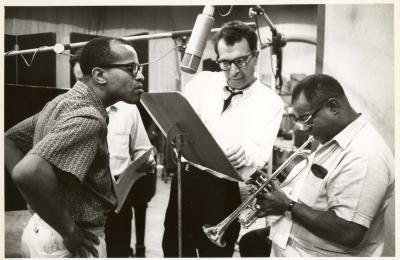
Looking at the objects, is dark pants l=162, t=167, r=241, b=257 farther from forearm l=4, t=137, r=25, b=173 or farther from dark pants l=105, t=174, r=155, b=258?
forearm l=4, t=137, r=25, b=173

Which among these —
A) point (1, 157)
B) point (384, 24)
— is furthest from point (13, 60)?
point (384, 24)

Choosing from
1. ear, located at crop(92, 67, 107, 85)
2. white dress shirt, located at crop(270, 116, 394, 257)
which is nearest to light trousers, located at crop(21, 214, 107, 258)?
ear, located at crop(92, 67, 107, 85)

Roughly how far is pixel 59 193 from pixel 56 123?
233 millimetres

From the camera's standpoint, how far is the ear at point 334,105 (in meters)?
1.63

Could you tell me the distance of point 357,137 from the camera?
158cm

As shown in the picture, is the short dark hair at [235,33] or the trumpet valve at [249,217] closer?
the trumpet valve at [249,217]

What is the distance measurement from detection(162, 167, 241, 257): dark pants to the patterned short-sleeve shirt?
600mm

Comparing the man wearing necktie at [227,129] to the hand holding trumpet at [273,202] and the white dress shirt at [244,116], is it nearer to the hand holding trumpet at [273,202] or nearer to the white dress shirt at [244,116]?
the white dress shirt at [244,116]

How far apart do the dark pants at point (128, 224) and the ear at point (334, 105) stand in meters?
1.67

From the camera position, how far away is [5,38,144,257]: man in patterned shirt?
4.04 ft

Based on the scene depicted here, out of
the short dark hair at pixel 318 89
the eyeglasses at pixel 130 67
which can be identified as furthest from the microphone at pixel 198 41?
the short dark hair at pixel 318 89

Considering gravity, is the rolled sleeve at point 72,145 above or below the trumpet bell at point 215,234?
above

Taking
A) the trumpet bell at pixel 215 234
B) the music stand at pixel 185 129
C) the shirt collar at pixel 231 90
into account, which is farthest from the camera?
the shirt collar at pixel 231 90
